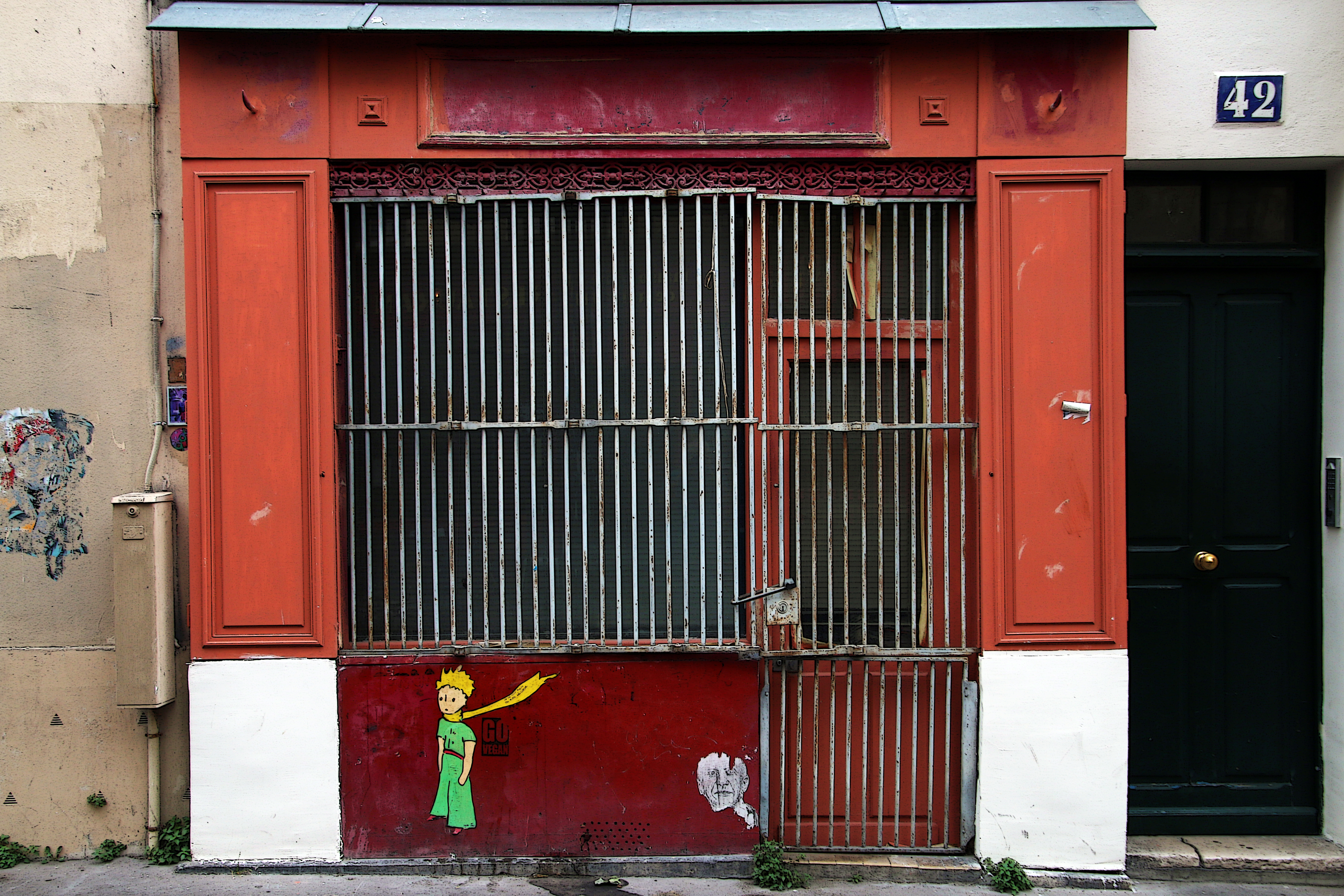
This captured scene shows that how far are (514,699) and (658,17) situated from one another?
3258mm

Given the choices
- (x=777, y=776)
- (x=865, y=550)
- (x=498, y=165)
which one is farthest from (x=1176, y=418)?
(x=498, y=165)

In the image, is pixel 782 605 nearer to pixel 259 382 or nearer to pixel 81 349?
pixel 259 382

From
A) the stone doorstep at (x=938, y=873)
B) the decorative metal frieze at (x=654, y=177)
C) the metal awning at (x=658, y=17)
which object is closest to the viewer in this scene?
the metal awning at (x=658, y=17)

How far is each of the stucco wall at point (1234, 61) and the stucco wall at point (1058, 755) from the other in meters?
2.58

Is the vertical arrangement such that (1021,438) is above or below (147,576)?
above

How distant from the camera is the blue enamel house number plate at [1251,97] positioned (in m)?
3.82

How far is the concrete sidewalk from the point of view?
3.66m

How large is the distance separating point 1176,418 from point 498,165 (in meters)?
3.57

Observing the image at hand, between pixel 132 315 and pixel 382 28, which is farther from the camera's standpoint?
pixel 132 315

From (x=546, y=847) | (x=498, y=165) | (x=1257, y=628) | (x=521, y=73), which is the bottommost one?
(x=546, y=847)

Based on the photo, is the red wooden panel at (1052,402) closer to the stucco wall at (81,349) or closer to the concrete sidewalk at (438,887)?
the concrete sidewalk at (438,887)

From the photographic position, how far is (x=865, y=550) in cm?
396

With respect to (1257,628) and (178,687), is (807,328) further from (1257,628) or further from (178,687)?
(178,687)

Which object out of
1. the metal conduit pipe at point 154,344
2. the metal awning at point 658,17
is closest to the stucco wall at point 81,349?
the metal conduit pipe at point 154,344
